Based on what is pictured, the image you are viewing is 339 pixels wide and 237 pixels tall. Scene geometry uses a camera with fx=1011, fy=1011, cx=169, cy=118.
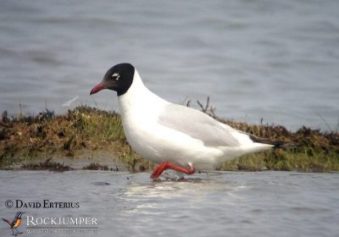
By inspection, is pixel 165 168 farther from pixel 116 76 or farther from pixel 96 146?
pixel 96 146

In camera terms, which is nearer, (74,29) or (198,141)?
(198,141)

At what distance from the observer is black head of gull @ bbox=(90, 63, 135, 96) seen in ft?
41.5

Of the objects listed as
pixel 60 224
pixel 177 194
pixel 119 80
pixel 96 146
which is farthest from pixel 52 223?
pixel 96 146

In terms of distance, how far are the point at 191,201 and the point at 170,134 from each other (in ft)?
4.41

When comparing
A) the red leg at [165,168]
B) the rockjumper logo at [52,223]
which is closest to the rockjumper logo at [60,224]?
the rockjumper logo at [52,223]

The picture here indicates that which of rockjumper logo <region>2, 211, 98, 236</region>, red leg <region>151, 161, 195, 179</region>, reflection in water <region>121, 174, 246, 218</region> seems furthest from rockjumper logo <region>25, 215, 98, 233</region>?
red leg <region>151, 161, 195, 179</region>

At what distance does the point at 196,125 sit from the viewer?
1232 cm

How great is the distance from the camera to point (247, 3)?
2977 cm

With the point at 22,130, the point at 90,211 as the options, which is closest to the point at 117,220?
the point at 90,211

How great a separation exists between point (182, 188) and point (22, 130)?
3.02 meters

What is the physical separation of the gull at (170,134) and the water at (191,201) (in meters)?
0.26

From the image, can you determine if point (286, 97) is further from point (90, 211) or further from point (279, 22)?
point (90, 211)

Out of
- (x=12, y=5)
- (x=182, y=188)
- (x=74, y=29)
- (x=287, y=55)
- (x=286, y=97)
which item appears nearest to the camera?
(x=182, y=188)

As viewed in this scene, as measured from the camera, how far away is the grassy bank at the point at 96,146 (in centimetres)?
1309
